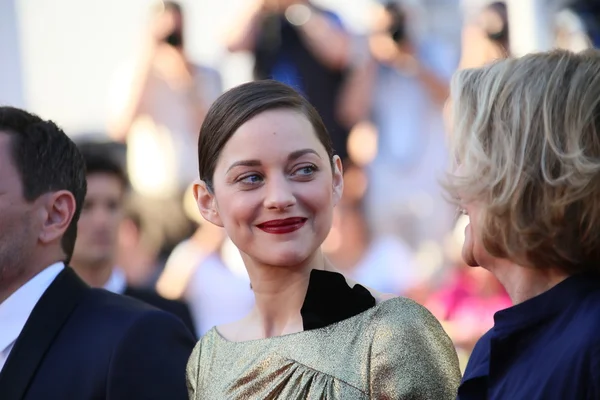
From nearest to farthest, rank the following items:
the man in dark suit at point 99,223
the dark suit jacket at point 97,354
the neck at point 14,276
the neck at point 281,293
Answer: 1. the neck at point 281,293
2. the dark suit jacket at point 97,354
3. the neck at point 14,276
4. the man in dark suit at point 99,223

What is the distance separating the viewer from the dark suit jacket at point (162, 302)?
18.8ft

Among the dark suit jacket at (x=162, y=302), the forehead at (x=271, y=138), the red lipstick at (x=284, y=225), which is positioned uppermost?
the forehead at (x=271, y=138)

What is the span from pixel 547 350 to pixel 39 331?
145cm

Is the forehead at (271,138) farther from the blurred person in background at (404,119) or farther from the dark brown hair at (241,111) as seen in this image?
the blurred person in background at (404,119)

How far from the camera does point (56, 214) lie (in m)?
2.92

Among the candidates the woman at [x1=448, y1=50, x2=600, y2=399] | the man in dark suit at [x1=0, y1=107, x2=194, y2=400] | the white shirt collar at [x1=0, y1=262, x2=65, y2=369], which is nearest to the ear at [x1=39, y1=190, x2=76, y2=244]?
the man in dark suit at [x1=0, y1=107, x2=194, y2=400]

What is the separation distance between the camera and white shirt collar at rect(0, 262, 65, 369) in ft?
8.72

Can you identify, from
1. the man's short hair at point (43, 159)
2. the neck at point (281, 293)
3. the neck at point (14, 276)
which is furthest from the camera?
the man's short hair at point (43, 159)

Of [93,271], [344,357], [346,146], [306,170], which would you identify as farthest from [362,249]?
[344,357]

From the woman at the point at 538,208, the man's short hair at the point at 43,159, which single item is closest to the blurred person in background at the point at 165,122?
the man's short hair at the point at 43,159

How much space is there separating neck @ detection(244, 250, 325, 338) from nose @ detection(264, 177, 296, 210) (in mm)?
179

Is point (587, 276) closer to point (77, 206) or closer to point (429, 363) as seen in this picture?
point (429, 363)

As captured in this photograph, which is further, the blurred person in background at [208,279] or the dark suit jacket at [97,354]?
the blurred person in background at [208,279]

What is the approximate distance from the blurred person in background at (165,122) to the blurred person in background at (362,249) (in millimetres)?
965
